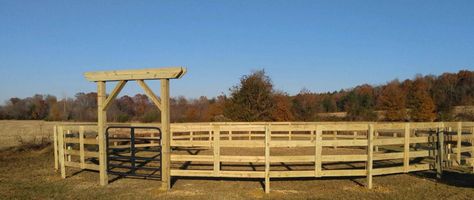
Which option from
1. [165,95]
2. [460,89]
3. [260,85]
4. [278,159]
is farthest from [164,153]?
[460,89]

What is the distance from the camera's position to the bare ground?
7.81 meters

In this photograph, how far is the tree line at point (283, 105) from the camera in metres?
32.2

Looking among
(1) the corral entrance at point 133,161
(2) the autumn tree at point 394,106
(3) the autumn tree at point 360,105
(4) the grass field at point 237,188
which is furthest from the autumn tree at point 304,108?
(4) the grass field at point 237,188

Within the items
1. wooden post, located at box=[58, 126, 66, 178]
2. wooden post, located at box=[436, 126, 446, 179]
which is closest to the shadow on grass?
wooden post, located at box=[436, 126, 446, 179]

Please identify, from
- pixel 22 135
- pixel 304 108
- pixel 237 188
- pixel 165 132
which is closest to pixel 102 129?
pixel 165 132

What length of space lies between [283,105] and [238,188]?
1139 inches

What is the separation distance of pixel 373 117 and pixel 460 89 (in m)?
31.8

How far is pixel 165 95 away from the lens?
8359 millimetres

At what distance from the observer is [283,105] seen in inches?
1457

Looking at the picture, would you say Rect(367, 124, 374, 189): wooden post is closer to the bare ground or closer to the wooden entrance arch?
the bare ground

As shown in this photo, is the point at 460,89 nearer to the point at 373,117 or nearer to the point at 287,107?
the point at 373,117

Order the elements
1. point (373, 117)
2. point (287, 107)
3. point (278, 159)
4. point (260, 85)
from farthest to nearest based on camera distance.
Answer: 1. point (373, 117)
2. point (287, 107)
3. point (260, 85)
4. point (278, 159)

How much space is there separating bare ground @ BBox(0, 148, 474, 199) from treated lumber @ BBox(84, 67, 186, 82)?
2.79 meters

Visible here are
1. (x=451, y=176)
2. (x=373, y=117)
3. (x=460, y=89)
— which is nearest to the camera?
(x=451, y=176)
